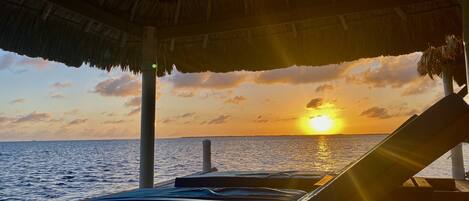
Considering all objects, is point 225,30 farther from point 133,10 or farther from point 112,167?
point 112,167

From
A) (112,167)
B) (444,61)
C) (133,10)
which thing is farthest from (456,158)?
(112,167)

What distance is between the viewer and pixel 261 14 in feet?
14.5

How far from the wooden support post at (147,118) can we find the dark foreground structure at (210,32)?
0.01 m

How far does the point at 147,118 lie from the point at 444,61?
22.6 feet

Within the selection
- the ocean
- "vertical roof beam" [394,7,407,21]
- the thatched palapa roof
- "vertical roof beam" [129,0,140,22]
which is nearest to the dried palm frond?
the ocean

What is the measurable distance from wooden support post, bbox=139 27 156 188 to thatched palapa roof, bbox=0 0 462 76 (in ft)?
0.77

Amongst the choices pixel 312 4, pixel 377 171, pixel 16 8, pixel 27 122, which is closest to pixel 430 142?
pixel 377 171

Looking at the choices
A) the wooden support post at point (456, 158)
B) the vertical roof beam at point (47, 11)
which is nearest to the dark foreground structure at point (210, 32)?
the vertical roof beam at point (47, 11)

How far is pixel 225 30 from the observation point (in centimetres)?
459

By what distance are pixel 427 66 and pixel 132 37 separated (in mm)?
7014

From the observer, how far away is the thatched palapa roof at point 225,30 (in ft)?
13.3

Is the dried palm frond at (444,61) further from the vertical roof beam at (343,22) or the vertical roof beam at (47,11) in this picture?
the vertical roof beam at (47,11)

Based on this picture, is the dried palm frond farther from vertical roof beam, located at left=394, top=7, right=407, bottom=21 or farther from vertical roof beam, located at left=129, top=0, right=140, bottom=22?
vertical roof beam, located at left=129, top=0, right=140, bottom=22

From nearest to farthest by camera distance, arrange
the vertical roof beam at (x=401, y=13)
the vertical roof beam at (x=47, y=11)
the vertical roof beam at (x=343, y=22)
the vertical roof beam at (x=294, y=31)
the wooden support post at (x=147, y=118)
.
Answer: the vertical roof beam at (x=47, y=11), the vertical roof beam at (x=401, y=13), the vertical roof beam at (x=343, y=22), the wooden support post at (x=147, y=118), the vertical roof beam at (x=294, y=31)
